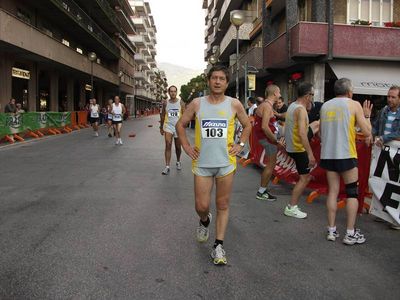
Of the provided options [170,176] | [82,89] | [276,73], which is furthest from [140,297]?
[82,89]

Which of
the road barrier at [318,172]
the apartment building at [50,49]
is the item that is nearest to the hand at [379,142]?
the road barrier at [318,172]

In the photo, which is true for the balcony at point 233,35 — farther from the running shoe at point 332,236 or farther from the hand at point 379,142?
A: the running shoe at point 332,236

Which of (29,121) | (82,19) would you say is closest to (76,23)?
(82,19)

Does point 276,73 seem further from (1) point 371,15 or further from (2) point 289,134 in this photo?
(2) point 289,134

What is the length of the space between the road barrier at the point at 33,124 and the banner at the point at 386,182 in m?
13.7

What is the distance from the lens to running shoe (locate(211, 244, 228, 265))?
3754 mm

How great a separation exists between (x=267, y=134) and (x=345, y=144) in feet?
6.05

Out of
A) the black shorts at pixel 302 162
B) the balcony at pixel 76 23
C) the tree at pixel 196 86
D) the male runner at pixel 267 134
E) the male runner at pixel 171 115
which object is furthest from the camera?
the tree at pixel 196 86

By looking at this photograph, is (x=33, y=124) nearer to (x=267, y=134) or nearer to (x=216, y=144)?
(x=267, y=134)

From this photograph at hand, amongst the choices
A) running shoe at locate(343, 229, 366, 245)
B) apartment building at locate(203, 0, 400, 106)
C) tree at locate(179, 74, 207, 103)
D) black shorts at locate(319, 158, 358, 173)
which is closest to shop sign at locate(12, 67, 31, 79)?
apartment building at locate(203, 0, 400, 106)

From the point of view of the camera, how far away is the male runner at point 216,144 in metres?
3.88

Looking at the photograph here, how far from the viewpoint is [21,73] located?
24906mm

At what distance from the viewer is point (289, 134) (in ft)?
18.9

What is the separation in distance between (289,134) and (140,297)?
336 cm
